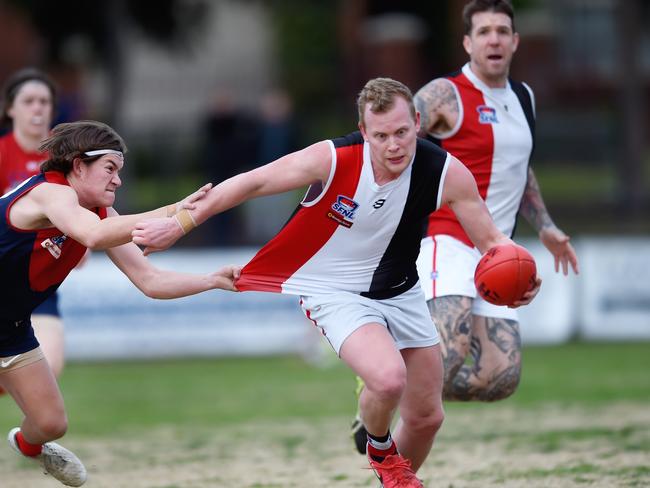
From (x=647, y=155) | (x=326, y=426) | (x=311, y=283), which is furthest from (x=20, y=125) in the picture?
(x=647, y=155)

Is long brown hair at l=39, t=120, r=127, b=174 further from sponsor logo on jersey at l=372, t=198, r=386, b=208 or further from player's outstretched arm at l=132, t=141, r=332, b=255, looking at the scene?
sponsor logo on jersey at l=372, t=198, r=386, b=208

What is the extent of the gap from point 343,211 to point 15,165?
318 centimetres

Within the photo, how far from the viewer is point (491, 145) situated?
6816mm

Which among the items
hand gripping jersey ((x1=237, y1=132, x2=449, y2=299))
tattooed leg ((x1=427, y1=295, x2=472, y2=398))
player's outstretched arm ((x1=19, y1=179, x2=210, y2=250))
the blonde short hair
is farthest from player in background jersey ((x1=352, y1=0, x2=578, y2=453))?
player's outstretched arm ((x1=19, y1=179, x2=210, y2=250))

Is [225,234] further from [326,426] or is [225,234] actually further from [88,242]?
[88,242]

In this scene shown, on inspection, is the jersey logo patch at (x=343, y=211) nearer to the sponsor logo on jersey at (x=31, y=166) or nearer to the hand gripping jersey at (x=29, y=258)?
the hand gripping jersey at (x=29, y=258)

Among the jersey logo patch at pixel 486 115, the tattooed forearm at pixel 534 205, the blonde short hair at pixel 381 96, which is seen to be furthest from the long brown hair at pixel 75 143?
the tattooed forearm at pixel 534 205

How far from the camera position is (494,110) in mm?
6887

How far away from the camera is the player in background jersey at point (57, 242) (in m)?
5.62

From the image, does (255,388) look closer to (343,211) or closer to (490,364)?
(490,364)

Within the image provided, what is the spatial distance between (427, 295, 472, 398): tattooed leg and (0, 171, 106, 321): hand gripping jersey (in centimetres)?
200

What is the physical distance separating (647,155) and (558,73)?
4.79 meters

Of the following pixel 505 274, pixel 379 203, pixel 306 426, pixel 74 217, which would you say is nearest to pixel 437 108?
pixel 379 203

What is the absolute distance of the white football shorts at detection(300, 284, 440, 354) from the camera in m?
5.72
